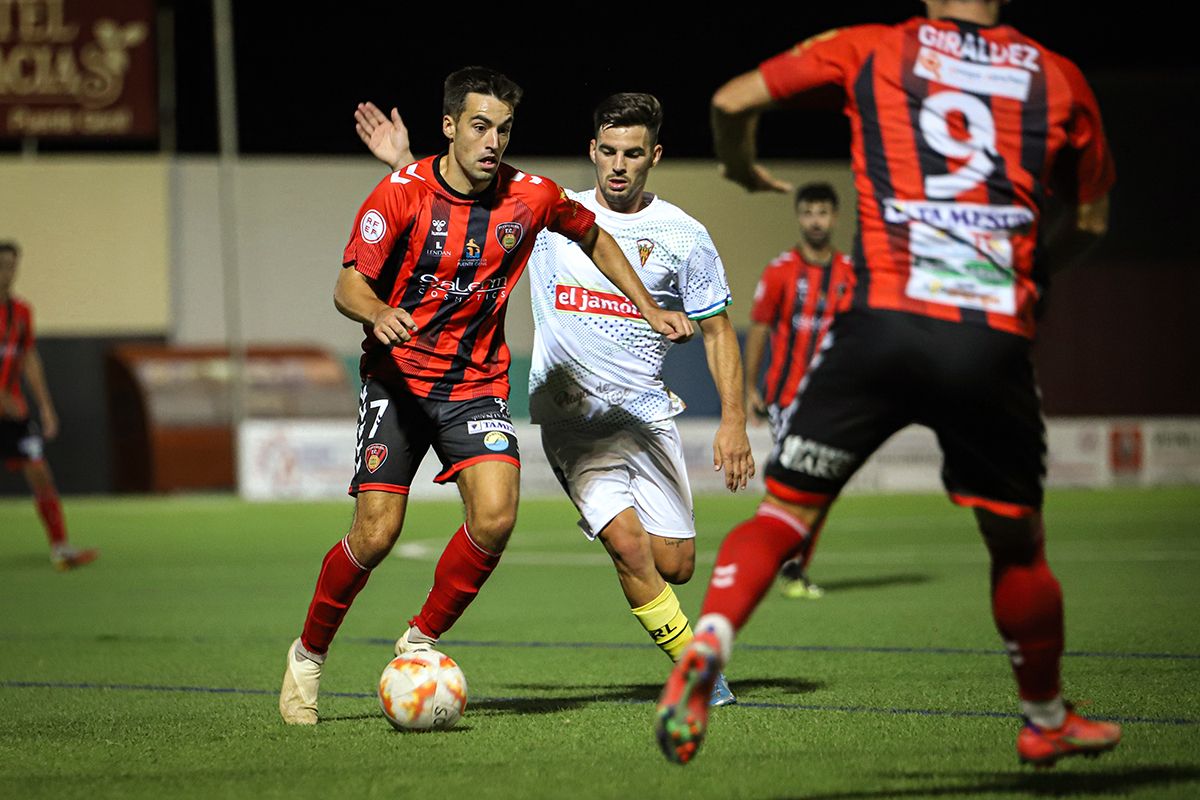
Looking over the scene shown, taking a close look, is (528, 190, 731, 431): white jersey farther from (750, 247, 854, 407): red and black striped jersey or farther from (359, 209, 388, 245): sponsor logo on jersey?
(750, 247, 854, 407): red and black striped jersey

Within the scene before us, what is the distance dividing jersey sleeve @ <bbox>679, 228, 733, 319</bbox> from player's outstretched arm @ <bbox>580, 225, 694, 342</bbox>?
0.43 metres

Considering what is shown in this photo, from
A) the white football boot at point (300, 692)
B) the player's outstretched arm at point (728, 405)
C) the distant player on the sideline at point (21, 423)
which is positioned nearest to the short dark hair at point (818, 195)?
the player's outstretched arm at point (728, 405)

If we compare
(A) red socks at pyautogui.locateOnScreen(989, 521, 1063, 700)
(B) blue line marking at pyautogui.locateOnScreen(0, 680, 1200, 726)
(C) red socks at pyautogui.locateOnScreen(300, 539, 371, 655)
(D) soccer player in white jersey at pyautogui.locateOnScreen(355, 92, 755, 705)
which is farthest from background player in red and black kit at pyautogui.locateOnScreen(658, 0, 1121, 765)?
(D) soccer player in white jersey at pyautogui.locateOnScreen(355, 92, 755, 705)

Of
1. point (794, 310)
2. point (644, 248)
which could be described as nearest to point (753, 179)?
point (644, 248)

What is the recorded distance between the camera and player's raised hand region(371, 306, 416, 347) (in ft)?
16.9

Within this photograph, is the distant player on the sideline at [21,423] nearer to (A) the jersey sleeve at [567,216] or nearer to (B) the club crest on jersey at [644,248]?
(B) the club crest on jersey at [644,248]

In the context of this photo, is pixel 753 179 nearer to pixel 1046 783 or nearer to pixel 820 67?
pixel 820 67

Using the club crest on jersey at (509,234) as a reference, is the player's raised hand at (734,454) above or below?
below

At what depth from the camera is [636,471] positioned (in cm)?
664

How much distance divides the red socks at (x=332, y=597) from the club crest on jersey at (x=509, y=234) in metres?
1.16

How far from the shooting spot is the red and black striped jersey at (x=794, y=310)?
11.0 m

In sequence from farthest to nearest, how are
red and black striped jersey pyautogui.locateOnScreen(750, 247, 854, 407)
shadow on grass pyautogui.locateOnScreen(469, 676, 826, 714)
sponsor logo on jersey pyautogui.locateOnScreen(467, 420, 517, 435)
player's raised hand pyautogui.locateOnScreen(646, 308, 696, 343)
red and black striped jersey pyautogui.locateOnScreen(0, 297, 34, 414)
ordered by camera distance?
1. red and black striped jersey pyautogui.locateOnScreen(0, 297, 34, 414)
2. red and black striped jersey pyautogui.locateOnScreen(750, 247, 854, 407)
3. shadow on grass pyautogui.locateOnScreen(469, 676, 826, 714)
4. sponsor logo on jersey pyautogui.locateOnScreen(467, 420, 517, 435)
5. player's raised hand pyautogui.locateOnScreen(646, 308, 696, 343)

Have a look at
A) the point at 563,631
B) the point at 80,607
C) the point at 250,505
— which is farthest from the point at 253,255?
the point at 563,631

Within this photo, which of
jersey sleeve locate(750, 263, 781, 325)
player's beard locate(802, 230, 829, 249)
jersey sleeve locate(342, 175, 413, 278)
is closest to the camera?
jersey sleeve locate(342, 175, 413, 278)
